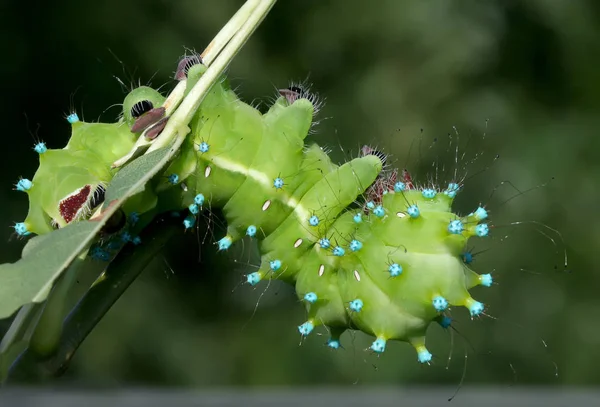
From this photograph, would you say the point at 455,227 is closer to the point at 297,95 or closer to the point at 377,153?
the point at 377,153

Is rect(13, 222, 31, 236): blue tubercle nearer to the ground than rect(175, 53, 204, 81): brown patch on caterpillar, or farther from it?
nearer to the ground

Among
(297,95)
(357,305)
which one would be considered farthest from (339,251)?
(297,95)

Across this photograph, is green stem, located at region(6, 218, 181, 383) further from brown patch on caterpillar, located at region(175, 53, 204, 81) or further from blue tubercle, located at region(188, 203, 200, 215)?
brown patch on caterpillar, located at region(175, 53, 204, 81)

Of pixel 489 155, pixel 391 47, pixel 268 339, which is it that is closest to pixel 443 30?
pixel 391 47

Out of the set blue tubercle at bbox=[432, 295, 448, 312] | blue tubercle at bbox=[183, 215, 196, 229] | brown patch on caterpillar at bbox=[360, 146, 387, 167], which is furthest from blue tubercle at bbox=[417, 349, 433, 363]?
blue tubercle at bbox=[183, 215, 196, 229]

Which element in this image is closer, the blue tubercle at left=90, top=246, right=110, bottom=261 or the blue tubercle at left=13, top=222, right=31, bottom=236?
the blue tubercle at left=13, top=222, right=31, bottom=236

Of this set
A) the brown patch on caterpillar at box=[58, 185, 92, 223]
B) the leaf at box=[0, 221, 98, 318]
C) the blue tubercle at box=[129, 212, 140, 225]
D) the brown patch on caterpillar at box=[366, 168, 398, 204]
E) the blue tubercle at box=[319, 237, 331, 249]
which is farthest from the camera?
the brown patch on caterpillar at box=[366, 168, 398, 204]

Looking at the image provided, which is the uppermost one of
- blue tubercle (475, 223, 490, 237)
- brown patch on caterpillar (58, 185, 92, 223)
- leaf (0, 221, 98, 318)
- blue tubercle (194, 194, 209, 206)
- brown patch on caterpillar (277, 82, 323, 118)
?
brown patch on caterpillar (277, 82, 323, 118)

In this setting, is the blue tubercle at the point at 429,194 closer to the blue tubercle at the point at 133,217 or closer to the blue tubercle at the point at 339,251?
the blue tubercle at the point at 339,251

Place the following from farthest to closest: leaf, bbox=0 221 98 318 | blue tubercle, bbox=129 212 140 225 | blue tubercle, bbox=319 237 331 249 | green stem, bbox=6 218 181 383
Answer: blue tubercle, bbox=319 237 331 249 < blue tubercle, bbox=129 212 140 225 < green stem, bbox=6 218 181 383 < leaf, bbox=0 221 98 318
